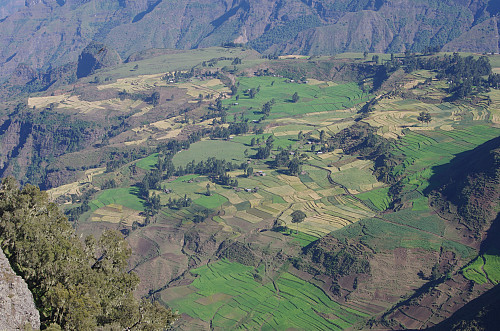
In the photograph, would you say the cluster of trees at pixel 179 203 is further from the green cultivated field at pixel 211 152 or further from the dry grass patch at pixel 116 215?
the green cultivated field at pixel 211 152

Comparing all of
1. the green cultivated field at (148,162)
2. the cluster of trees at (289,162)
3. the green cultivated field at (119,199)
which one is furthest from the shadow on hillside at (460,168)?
the green cultivated field at (148,162)

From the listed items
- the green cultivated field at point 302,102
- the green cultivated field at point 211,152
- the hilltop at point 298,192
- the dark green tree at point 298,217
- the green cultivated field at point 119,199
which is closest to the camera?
the hilltop at point 298,192

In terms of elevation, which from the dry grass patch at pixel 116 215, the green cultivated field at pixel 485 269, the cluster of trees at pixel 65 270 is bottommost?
the dry grass patch at pixel 116 215

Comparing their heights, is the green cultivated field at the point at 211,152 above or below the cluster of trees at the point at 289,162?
below

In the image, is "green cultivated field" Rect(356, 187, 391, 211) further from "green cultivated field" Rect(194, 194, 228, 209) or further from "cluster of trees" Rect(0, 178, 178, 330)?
"cluster of trees" Rect(0, 178, 178, 330)

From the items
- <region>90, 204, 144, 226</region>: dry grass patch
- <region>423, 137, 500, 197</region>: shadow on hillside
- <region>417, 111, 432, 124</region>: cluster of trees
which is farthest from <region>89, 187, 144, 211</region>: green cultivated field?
<region>417, 111, 432, 124</region>: cluster of trees
